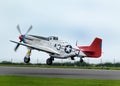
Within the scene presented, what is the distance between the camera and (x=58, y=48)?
2975 inches

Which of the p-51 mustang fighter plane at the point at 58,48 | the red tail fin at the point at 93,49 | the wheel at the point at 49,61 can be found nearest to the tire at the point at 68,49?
the p-51 mustang fighter plane at the point at 58,48

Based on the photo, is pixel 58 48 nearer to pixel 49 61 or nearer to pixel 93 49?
pixel 49 61

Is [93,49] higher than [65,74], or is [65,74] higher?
[93,49]

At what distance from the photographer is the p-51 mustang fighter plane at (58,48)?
74125 millimetres

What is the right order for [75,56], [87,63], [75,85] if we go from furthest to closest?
[87,63], [75,56], [75,85]

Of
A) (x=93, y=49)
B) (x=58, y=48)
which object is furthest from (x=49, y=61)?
(x=93, y=49)

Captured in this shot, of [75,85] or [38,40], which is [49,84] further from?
[38,40]

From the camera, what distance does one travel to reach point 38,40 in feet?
259

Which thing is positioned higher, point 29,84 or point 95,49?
point 95,49

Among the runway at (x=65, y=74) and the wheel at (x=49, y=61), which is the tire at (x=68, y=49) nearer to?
the wheel at (x=49, y=61)

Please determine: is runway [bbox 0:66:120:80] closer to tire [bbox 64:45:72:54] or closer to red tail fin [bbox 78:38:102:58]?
tire [bbox 64:45:72:54]

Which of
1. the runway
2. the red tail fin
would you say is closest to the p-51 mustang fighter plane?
the red tail fin

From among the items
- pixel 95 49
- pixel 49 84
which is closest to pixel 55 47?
pixel 95 49

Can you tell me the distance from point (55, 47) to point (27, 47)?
18.3ft
